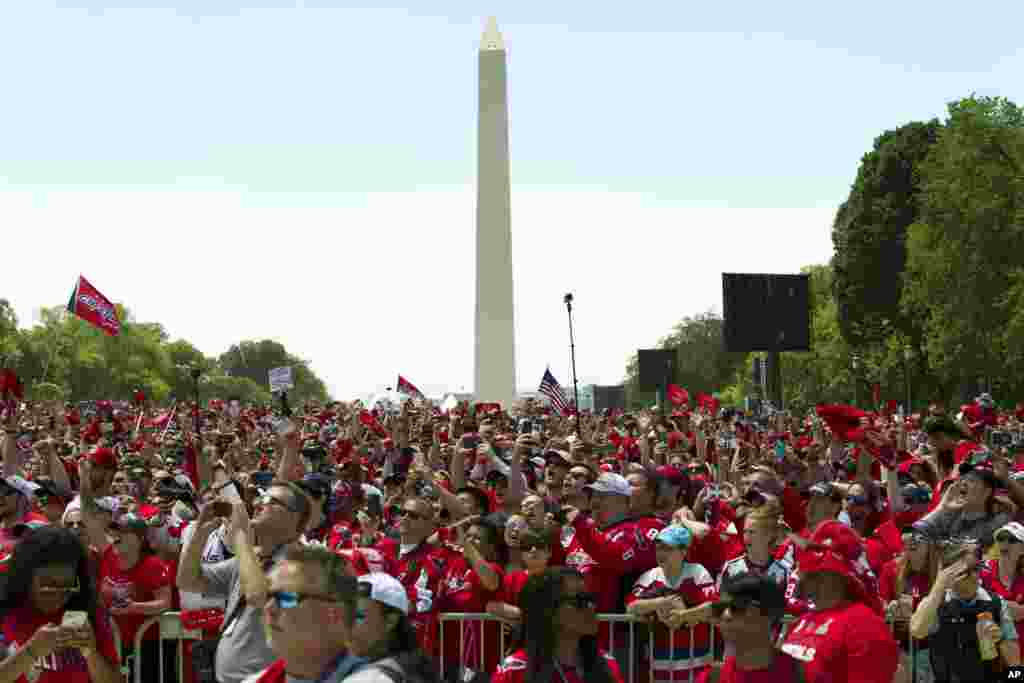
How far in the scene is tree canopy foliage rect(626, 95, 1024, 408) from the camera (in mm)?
45000

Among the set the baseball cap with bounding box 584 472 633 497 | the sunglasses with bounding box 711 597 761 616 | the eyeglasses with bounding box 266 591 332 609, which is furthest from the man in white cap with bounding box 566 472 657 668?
the eyeglasses with bounding box 266 591 332 609

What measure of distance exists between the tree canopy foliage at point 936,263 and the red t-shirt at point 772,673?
36.8 metres

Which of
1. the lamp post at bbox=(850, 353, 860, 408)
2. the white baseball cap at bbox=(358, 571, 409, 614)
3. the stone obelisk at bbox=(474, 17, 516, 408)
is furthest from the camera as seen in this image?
the lamp post at bbox=(850, 353, 860, 408)

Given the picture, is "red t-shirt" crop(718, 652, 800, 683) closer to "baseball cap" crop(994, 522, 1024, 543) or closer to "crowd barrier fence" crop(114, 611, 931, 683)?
"crowd barrier fence" crop(114, 611, 931, 683)

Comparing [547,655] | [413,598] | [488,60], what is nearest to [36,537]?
[547,655]

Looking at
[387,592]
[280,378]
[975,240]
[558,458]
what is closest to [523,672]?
[387,592]

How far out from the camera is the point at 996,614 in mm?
7246

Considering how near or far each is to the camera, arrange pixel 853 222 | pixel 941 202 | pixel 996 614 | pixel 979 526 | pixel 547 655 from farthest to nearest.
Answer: pixel 853 222, pixel 941 202, pixel 979 526, pixel 996 614, pixel 547 655

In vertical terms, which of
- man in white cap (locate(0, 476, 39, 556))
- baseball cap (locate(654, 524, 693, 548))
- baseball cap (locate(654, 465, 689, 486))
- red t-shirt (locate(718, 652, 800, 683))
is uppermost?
baseball cap (locate(654, 465, 689, 486))

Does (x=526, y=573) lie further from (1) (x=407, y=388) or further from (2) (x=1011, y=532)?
(1) (x=407, y=388)

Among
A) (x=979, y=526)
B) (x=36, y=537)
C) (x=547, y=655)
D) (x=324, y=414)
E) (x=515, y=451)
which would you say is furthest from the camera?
(x=324, y=414)

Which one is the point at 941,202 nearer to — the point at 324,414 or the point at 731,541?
the point at 324,414

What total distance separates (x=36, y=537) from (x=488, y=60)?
42.1m

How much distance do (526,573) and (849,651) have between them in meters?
2.46
